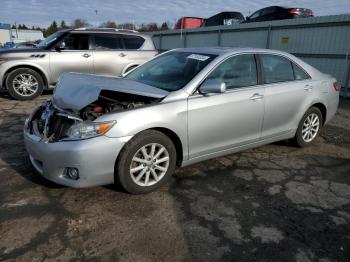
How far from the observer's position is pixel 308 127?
16.2 ft

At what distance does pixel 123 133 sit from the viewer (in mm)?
3020

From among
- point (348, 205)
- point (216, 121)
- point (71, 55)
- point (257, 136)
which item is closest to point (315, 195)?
point (348, 205)

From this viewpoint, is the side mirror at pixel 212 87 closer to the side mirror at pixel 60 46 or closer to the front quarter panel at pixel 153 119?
the front quarter panel at pixel 153 119

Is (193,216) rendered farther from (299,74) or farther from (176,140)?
(299,74)

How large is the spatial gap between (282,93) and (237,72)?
774 mm

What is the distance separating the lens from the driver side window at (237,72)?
380cm

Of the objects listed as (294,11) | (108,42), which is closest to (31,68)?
(108,42)

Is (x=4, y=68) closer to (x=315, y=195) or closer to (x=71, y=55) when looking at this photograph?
(x=71, y=55)

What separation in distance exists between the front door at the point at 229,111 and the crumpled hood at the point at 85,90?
19.8 inches

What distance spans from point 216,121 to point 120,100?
3.69 ft

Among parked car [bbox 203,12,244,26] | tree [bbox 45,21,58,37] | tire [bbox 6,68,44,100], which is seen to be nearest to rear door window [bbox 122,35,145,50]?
tire [bbox 6,68,44,100]

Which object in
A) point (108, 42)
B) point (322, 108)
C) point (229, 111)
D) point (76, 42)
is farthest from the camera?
point (108, 42)

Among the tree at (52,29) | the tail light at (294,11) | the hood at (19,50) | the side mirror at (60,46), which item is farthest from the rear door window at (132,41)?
the tree at (52,29)

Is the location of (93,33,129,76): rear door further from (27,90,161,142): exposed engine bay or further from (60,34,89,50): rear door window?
(27,90,161,142): exposed engine bay
